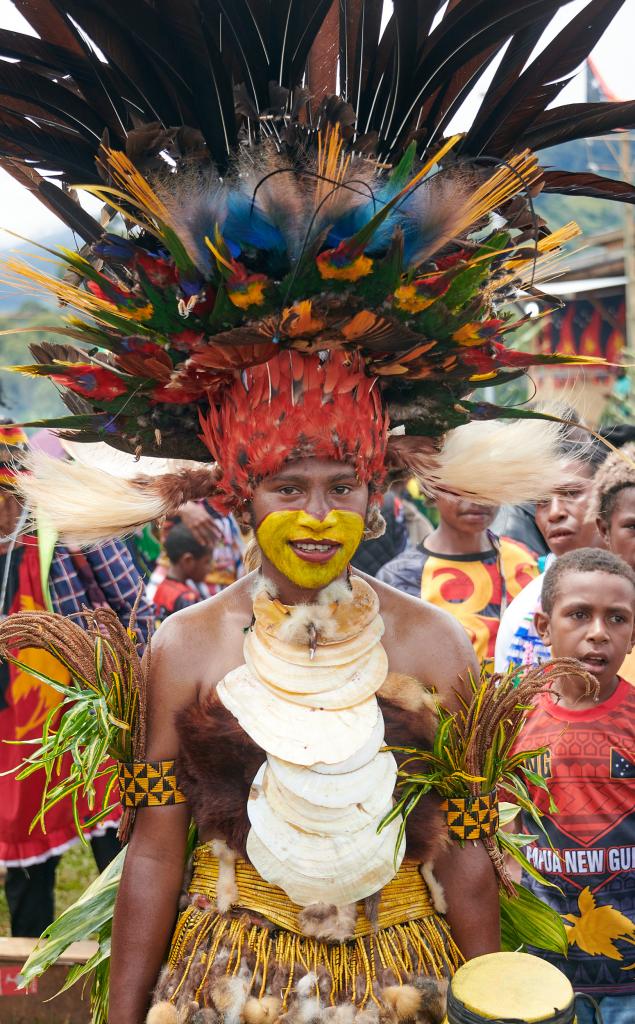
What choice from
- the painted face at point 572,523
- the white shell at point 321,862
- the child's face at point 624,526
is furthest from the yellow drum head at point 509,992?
Answer: the painted face at point 572,523

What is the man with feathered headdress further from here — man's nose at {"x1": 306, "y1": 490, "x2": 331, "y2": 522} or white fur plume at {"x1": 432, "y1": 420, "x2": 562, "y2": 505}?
white fur plume at {"x1": 432, "y1": 420, "x2": 562, "y2": 505}

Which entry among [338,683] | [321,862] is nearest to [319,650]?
[338,683]

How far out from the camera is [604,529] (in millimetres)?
4375

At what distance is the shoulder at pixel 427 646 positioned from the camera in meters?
2.59

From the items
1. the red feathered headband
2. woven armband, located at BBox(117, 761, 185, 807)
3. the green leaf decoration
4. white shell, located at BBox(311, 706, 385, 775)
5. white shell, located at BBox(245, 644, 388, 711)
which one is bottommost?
the green leaf decoration

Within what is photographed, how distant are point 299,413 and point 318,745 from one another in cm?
75

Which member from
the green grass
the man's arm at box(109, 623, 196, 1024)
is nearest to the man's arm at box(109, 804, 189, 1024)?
the man's arm at box(109, 623, 196, 1024)

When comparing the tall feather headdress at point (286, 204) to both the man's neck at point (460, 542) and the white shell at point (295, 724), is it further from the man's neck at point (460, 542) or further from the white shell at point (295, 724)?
the man's neck at point (460, 542)

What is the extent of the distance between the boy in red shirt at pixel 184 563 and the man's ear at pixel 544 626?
10.2ft

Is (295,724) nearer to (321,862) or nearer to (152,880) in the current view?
(321,862)

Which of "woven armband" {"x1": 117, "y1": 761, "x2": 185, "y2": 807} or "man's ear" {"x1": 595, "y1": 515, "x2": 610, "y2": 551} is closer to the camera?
"woven armband" {"x1": 117, "y1": 761, "x2": 185, "y2": 807}

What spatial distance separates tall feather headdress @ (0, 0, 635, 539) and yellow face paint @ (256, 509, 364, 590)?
0.12m

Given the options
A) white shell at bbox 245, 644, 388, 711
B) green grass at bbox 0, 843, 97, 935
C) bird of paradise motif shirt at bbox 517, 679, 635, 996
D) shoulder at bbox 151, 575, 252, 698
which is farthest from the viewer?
green grass at bbox 0, 843, 97, 935

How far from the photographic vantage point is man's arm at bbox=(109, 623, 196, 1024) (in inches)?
96.7
